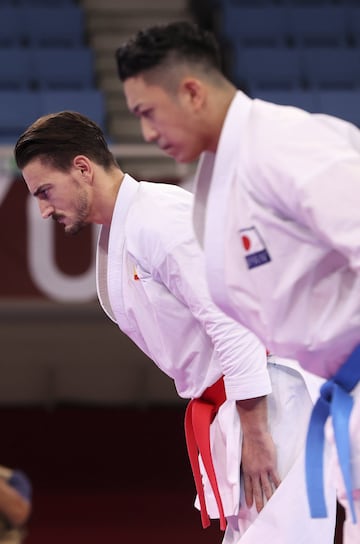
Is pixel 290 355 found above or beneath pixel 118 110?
beneath

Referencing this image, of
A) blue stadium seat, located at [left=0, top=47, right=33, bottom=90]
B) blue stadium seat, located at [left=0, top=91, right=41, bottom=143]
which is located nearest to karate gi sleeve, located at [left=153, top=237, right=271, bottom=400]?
blue stadium seat, located at [left=0, top=91, right=41, bottom=143]

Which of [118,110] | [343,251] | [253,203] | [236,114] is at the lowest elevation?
[343,251]

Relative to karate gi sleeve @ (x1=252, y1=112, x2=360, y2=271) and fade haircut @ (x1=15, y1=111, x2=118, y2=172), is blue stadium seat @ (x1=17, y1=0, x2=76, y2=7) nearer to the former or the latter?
fade haircut @ (x1=15, y1=111, x2=118, y2=172)

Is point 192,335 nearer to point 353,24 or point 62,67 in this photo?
point 62,67

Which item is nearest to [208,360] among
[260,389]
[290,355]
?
[260,389]

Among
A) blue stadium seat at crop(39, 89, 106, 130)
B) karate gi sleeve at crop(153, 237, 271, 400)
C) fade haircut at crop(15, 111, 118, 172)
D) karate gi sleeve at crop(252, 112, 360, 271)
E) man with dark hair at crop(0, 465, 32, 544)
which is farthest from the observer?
blue stadium seat at crop(39, 89, 106, 130)

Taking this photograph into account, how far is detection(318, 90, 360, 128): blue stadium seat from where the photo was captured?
7281 mm

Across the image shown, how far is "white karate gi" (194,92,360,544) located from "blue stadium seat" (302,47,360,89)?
20.8 ft

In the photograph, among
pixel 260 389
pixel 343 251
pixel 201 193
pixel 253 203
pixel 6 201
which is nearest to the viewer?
pixel 343 251

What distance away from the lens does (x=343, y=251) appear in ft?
5.28

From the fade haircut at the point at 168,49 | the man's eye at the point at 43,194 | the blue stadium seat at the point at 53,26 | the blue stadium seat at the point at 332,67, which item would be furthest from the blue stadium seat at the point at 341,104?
the fade haircut at the point at 168,49

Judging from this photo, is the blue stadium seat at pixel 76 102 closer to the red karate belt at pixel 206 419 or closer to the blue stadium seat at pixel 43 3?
the blue stadium seat at pixel 43 3

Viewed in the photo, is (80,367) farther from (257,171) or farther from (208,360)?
(257,171)

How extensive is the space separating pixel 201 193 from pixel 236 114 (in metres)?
0.18
